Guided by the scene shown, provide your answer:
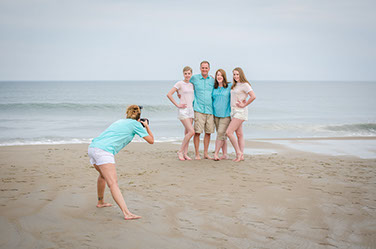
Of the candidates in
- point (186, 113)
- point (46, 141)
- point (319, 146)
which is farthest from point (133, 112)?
point (46, 141)

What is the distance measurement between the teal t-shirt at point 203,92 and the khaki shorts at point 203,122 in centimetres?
10

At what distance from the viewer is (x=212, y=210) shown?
15.4 feet

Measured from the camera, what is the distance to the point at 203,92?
25.0 feet

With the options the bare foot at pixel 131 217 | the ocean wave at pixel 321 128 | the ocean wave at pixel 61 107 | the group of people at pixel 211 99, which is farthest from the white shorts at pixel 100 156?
the ocean wave at pixel 61 107

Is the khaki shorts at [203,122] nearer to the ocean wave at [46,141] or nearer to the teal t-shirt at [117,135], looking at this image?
the teal t-shirt at [117,135]

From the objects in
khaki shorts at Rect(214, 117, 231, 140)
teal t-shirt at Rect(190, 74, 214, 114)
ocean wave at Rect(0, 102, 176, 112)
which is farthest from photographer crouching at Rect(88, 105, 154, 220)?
ocean wave at Rect(0, 102, 176, 112)

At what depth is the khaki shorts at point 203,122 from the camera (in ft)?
25.4

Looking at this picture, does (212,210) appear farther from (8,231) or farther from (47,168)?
(47,168)

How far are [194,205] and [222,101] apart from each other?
3296 mm

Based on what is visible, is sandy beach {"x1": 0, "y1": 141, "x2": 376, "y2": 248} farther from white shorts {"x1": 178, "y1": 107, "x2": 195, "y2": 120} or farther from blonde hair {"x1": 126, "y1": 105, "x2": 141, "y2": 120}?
blonde hair {"x1": 126, "y1": 105, "x2": 141, "y2": 120}

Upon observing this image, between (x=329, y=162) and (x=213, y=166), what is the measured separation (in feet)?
9.34

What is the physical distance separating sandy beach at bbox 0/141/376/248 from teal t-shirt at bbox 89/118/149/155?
0.90 m

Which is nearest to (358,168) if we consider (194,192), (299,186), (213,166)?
(299,186)

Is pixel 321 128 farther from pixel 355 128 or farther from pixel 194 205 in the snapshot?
pixel 194 205
